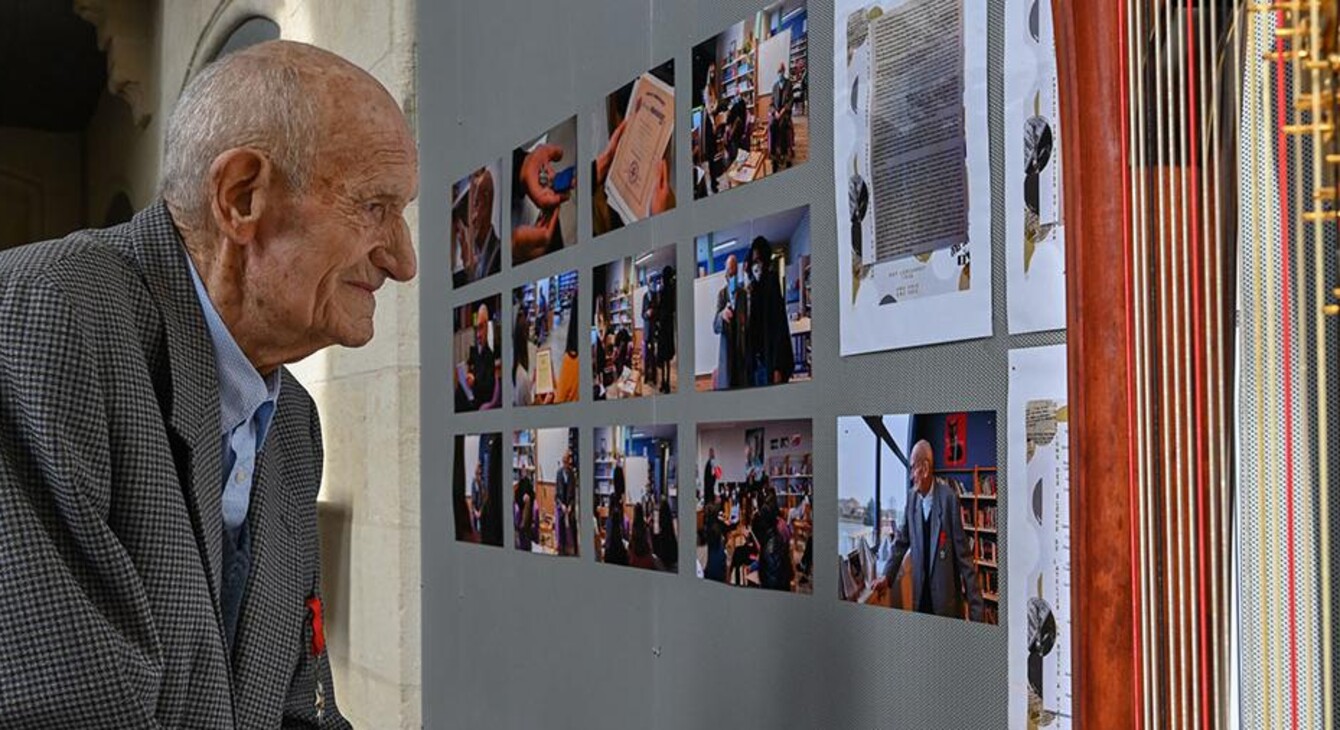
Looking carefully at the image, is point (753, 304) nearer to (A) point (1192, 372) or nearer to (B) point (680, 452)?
(B) point (680, 452)

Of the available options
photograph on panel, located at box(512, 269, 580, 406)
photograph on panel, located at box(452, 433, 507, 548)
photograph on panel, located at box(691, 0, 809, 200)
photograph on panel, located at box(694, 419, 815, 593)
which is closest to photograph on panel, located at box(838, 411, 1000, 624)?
photograph on panel, located at box(694, 419, 815, 593)

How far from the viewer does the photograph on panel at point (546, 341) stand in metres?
3.54

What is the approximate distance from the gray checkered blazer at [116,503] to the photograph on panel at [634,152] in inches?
45.6

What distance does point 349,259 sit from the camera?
220 cm

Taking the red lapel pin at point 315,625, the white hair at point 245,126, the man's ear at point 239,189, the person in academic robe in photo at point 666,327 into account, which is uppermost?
the white hair at point 245,126

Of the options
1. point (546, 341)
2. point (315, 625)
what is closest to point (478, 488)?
point (546, 341)

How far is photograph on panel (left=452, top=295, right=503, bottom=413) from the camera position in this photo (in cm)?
406

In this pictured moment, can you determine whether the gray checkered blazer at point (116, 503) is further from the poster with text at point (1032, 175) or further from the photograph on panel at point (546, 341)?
the photograph on panel at point (546, 341)

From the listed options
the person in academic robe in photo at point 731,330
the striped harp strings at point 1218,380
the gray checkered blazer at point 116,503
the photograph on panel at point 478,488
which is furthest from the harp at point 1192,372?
the photograph on panel at point 478,488

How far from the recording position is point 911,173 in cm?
229

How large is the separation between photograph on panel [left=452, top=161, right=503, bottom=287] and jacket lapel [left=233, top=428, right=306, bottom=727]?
5.90 ft

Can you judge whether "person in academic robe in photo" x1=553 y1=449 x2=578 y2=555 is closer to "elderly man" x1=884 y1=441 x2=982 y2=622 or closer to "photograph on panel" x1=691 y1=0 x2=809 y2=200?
"photograph on panel" x1=691 y1=0 x2=809 y2=200

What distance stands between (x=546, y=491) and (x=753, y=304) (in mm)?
1159

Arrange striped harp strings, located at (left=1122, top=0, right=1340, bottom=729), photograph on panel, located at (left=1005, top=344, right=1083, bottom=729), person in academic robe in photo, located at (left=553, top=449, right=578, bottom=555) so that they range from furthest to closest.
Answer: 1. person in academic robe in photo, located at (left=553, top=449, right=578, bottom=555)
2. photograph on panel, located at (left=1005, top=344, right=1083, bottom=729)
3. striped harp strings, located at (left=1122, top=0, right=1340, bottom=729)
